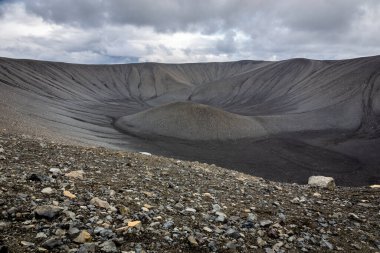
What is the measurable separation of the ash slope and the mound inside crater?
0.55 feet

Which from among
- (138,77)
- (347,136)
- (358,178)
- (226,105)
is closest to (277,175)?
(358,178)

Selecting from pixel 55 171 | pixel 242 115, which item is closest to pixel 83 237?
pixel 55 171

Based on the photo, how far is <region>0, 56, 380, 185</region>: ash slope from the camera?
4209 cm

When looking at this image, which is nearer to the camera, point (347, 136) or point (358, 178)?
point (358, 178)

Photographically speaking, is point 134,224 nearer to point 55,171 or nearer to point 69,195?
point 69,195

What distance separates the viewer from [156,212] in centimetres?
626

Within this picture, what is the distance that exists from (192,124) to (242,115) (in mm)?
18310

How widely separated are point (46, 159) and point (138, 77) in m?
140

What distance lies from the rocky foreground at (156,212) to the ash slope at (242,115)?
21.8 metres

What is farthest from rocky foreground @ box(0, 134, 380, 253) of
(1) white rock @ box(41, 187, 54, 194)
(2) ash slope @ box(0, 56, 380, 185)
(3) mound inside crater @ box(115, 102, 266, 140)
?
(3) mound inside crater @ box(115, 102, 266, 140)

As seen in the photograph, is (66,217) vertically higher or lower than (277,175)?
higher

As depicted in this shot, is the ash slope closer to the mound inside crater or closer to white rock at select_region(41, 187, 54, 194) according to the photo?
the mound inside crater

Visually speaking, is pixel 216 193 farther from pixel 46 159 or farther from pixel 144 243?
pixel 46 159

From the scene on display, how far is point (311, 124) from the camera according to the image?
62.2 meters
